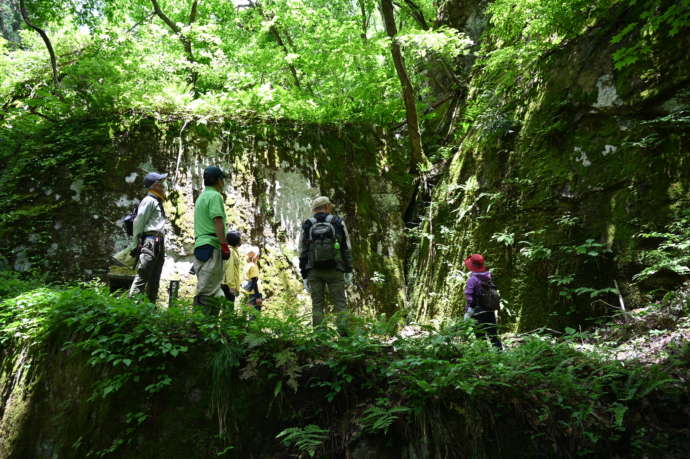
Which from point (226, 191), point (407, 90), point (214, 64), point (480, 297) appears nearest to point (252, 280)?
point (226, 191)

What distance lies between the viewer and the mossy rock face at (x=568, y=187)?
20.7 ft

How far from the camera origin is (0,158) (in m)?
8.87

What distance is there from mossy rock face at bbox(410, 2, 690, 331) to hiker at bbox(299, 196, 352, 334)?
3.20m

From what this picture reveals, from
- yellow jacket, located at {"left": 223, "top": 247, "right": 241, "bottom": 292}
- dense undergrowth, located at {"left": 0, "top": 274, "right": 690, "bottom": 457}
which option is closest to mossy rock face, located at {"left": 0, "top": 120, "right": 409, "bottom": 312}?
yellow jacket, located at {"left": 223, "top": 247, "right": 241, "bottom": 292}

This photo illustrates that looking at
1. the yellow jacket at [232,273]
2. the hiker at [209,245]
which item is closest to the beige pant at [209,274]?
the hiker at [209,245]

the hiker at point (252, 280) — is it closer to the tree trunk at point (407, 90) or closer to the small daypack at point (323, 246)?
the small daypack at point (323, 246)

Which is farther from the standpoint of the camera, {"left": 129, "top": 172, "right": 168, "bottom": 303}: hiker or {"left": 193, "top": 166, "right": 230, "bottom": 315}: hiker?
{"left": 129, "top": 172, "right": 168, "bottom": 303}: hiker

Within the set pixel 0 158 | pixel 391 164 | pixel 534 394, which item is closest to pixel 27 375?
pixel 534 394

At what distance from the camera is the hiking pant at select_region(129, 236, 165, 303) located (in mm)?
5355

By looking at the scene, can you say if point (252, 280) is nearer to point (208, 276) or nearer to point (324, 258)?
point (324, 258)

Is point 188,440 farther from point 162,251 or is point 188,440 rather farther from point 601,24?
point 601,24

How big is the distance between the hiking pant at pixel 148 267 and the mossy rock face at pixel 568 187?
521cm

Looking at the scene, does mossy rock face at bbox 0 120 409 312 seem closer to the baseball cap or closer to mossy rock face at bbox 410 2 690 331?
mossy rock face at bbox 410 2 690 331

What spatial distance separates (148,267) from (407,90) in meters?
6.85
